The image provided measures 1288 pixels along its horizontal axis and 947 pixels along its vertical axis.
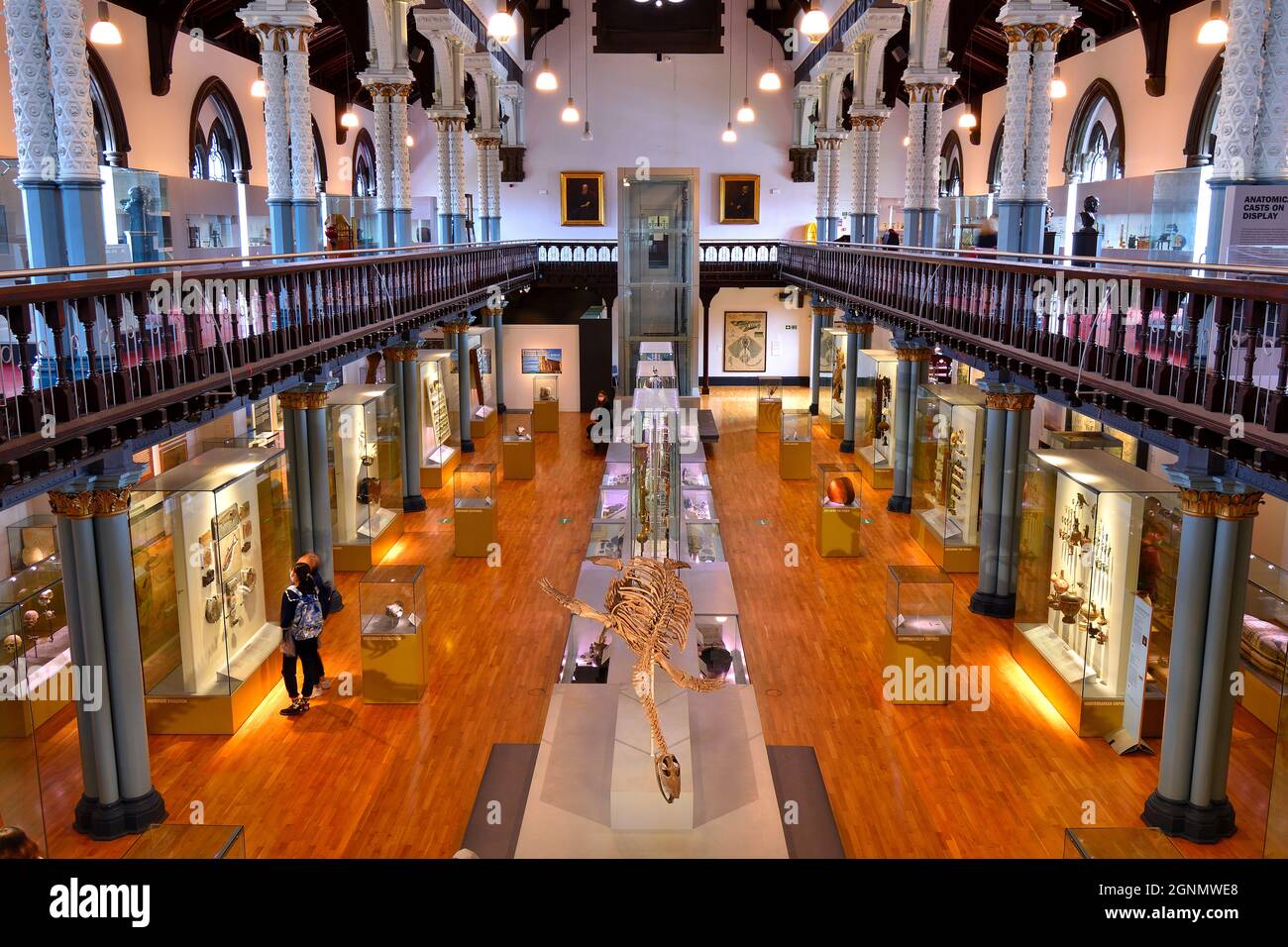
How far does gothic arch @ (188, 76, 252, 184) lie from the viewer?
2624 centimetres

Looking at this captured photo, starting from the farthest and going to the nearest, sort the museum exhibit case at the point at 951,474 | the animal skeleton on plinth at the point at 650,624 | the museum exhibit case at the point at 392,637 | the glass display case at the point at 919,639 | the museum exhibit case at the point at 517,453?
1. the museum exhibit case at the point at 517,453
2. the museum exhibit case at the point at 951,474
3. the glass display case at the point at 919,639
4. the museum exhibit case at the point at 392,637
5. the animal skeleton on plinth at the point at 650,624

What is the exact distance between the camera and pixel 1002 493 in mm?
15047

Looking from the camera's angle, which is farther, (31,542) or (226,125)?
(226,125)

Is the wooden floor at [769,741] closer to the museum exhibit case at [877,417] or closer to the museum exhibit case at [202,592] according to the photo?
the museum exhibit case at [202,592]

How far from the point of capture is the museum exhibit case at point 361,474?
1706cm

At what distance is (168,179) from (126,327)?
370 inches

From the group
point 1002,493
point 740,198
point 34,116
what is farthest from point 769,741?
point 740,198

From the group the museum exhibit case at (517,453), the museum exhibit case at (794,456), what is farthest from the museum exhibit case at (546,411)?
the museum exhibit case at (794,456)

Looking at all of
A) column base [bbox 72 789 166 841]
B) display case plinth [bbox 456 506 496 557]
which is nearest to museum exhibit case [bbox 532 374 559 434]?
display case plinth [bbox 456 506 496 557]

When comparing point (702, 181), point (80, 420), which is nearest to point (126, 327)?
point (80, 420)

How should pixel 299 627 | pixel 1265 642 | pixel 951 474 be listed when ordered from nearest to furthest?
pixel 299 627, pixel 1265 642, pixel 951 474

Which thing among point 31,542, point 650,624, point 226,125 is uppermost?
point 226,125

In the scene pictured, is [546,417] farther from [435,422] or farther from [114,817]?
[114,817]

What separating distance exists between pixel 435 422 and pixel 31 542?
36.7ft
